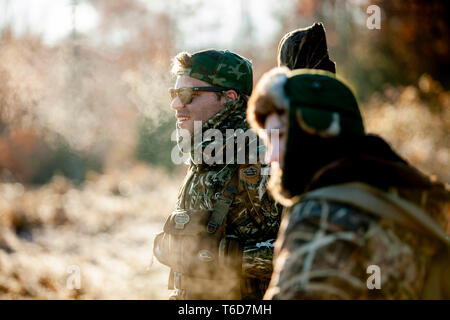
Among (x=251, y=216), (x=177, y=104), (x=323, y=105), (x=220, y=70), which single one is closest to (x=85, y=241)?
(x=177, y=104)

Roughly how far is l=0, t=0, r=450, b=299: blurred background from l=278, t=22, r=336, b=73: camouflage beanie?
4.82ft

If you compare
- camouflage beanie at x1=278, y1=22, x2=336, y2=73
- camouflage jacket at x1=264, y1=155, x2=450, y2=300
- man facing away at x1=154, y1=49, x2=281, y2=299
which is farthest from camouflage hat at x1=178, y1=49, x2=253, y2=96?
A: camouflage jacket at x1=264, y1=155, x2=450, y2=300

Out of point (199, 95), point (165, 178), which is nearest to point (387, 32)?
point (165, 178)

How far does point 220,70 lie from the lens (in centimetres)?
341

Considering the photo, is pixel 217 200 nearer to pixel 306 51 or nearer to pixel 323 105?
pixel 306 51

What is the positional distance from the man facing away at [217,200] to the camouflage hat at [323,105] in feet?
4.06

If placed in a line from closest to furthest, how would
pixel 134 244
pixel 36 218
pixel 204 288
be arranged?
pixel 204 288 < pixel 134 244 < pixel 36 218

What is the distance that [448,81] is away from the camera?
738 inches

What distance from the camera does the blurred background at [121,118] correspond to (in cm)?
864

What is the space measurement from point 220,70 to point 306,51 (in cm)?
65

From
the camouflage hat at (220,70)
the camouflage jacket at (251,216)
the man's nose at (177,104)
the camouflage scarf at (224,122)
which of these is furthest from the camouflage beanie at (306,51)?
the man's nose at (177,104)

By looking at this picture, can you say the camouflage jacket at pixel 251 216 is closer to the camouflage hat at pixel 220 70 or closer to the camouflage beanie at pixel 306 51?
the camouflage hat at pixel 220 70
